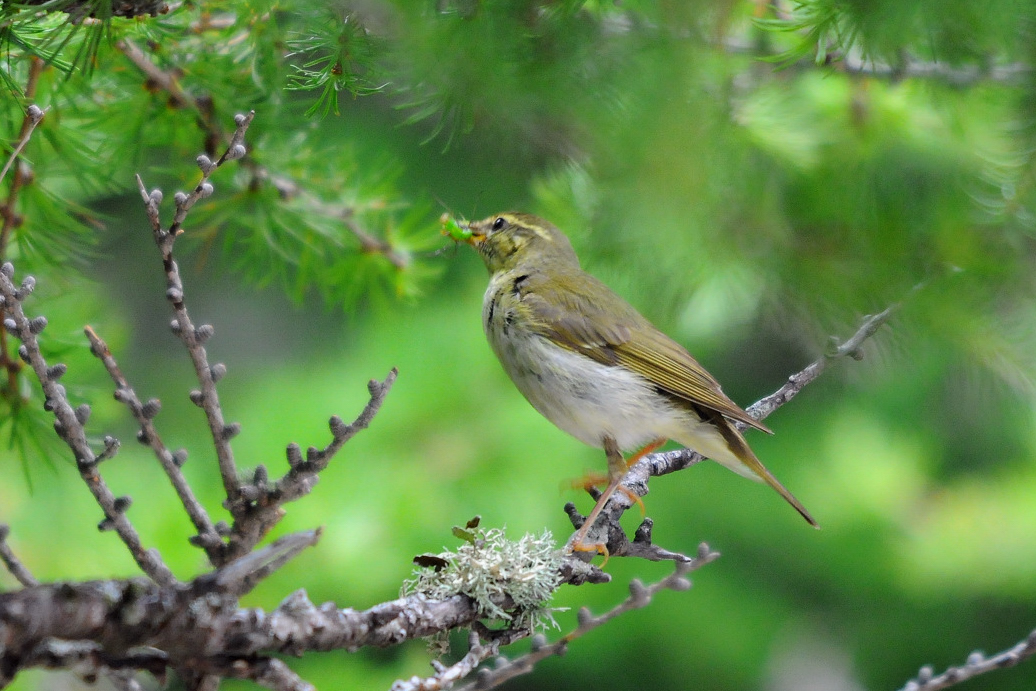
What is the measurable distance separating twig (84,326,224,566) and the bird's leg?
2.63ft

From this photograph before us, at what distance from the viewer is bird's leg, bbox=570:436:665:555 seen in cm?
165

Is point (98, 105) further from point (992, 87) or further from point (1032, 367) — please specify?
point (1032, 367)

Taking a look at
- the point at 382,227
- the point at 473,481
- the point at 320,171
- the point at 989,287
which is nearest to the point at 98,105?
the point at 320,171

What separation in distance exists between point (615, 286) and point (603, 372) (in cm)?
22

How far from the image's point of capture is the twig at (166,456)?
3.05ft

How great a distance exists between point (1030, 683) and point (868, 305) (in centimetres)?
274

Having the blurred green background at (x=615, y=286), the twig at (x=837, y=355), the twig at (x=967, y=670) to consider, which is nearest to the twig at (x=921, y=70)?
the blurred green background at (x=615, y=286)

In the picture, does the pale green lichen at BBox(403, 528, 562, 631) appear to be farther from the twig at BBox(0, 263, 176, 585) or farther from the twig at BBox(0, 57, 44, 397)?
the twig at BBox(0, 57, 44, 397)

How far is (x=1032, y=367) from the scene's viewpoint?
1759 millimetres

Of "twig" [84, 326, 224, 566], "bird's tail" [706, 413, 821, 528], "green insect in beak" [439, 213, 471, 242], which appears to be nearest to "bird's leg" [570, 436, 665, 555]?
"bird's tail" [706, 413, 821, 528]

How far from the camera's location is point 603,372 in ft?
7.29

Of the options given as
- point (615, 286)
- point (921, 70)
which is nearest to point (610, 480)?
point (615, 286)

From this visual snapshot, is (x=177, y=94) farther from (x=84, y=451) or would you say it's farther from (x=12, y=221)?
(x=84, y=451)

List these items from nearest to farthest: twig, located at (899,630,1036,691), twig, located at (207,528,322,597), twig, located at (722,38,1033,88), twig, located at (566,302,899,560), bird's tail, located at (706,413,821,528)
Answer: twig, located at (207,528,322,597) → twig, located at (899,630,1036,691) → twig, located at (566,302,899,560) → twig, located at (722,38,1033,88) → bird's tail, located at (706,413,821,528)
